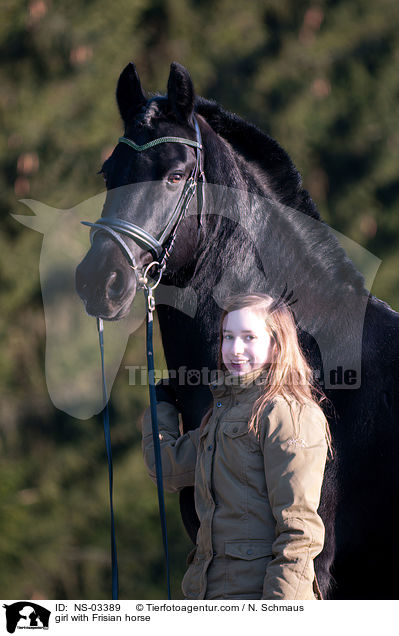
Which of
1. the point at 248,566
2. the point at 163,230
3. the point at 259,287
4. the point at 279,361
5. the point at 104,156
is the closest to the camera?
the point at 248,566

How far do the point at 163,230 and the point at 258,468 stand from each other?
0.81 meters

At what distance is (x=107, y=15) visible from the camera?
521 cm

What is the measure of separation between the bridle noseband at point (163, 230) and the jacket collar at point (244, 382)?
0.50 metres

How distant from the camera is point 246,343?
1.62m

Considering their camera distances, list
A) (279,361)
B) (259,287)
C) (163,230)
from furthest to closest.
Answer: (259,287), (163,230), (279,361)

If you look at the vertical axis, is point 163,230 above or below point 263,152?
below

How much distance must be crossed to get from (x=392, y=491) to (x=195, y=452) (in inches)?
25.8

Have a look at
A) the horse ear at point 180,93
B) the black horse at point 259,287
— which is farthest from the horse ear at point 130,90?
the horse ear at point 180,93

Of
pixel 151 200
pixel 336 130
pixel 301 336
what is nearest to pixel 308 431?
pixel 301 336

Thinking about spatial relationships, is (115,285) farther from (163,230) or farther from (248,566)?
(248,566)

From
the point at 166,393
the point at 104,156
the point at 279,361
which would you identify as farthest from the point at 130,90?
the point at 104,156

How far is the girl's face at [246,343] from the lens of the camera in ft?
5.27
